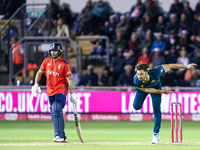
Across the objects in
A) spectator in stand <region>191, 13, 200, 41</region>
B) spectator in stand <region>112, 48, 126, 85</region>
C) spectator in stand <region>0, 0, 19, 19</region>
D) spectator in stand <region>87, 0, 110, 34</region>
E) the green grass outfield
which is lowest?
the green grass outfield

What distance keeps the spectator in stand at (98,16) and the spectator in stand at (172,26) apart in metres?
3.38

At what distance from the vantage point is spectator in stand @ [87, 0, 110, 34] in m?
20.7

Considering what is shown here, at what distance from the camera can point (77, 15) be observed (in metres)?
21.9

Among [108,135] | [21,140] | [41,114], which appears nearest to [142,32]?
[41,114]

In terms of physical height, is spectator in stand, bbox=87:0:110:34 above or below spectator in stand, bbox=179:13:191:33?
above

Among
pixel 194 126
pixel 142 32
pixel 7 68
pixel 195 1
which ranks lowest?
pixel 194 126

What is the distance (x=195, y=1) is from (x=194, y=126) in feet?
28.9

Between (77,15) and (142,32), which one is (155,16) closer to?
(142,32)

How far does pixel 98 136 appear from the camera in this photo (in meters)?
11.5

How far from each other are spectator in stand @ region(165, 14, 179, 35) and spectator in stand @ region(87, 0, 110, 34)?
3378 millimetres

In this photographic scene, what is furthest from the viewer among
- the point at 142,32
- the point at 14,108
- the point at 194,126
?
the point at 142,32

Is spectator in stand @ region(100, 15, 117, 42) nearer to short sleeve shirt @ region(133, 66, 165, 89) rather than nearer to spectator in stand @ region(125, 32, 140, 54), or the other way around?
spectator in stand @ region(125, 32, 140, 54)

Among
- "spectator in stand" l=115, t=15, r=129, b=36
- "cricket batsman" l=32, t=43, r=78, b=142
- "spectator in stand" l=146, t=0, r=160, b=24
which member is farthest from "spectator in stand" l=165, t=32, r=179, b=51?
"cricket batsman" l=32, t=43, r=78, b=142

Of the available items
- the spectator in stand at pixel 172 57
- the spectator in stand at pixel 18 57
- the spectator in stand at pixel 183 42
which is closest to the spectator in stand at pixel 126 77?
the spectator in stand at pixel 172 57
